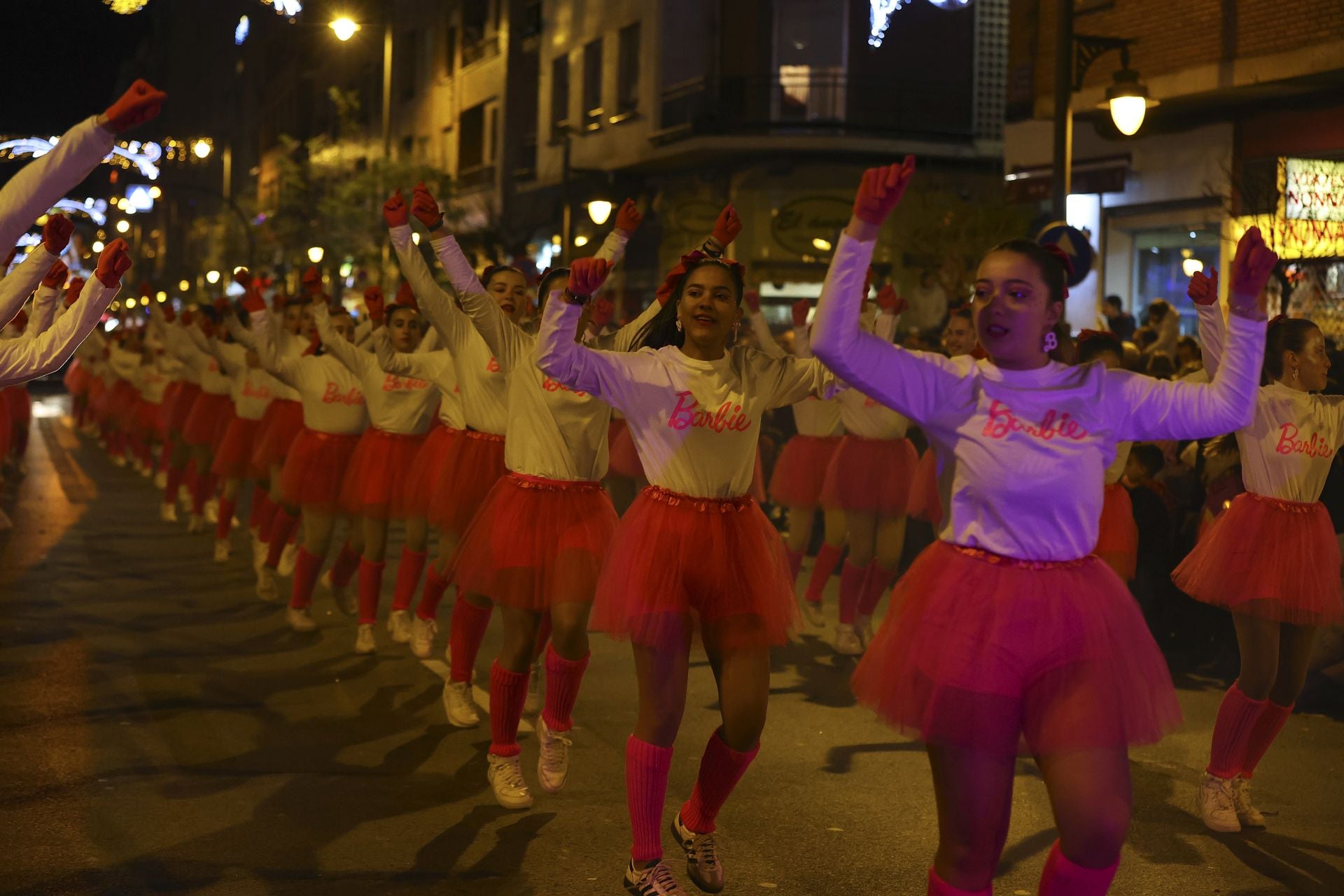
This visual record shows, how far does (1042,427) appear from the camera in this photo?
4.23m

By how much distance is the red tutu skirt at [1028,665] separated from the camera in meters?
4.04

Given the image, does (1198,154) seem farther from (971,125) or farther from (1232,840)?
(1232,840)

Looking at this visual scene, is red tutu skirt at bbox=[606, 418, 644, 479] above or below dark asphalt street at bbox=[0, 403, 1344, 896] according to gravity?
above

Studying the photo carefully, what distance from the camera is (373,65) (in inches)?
2248

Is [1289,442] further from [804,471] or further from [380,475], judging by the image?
[380,475]

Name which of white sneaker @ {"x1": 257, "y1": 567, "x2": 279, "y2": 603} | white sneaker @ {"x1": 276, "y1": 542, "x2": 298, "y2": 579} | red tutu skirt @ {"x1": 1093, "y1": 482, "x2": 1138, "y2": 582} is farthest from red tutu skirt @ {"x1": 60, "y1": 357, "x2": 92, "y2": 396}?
red tutu skirt @ {"x1": 1093, "y1": 482, "x2": 1138, "y2": 582}

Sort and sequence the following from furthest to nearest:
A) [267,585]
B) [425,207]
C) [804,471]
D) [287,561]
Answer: [287,561], [267,585], [804,471], [425,207]

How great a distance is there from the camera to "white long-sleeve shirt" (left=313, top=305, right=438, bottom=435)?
998 centimetres

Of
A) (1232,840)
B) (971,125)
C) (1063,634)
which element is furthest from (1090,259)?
(971,125)

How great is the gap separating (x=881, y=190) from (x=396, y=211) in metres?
3.85

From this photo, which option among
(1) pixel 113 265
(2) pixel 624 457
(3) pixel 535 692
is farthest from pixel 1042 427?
(2) pixel 624 457

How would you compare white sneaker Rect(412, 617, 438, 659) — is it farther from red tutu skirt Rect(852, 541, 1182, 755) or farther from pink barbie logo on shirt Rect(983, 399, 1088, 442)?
pink barbie logo on shirt Rect(983, 399, 1088, 442)

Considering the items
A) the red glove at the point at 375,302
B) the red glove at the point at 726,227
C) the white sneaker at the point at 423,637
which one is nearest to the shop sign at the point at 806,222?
the red glove at the point at 375,302

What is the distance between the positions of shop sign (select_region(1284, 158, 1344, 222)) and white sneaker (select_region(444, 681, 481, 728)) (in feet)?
32.5
